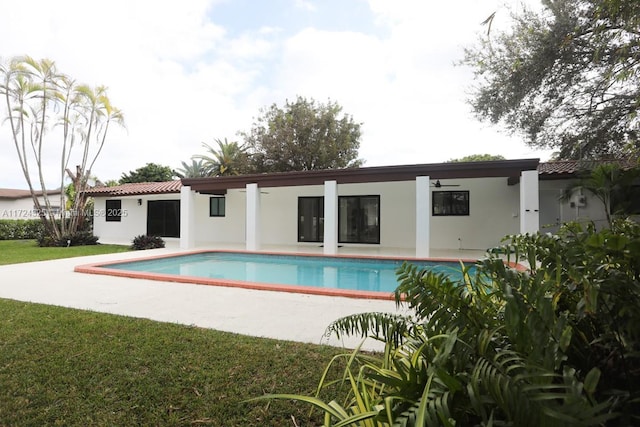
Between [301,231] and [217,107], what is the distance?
34.4ft

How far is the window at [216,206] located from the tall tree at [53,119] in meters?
5.97

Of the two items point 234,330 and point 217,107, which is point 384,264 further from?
point 217,107

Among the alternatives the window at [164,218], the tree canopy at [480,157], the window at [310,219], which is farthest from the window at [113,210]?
the tree canopy at [480,157]

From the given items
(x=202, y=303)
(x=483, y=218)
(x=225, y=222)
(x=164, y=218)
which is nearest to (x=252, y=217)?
(x=225, y=222)

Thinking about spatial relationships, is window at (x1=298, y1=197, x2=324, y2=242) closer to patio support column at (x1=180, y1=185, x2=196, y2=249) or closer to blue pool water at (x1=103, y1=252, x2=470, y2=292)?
blue pool water at (x1=103, y1=252, x2=470, y2=292)


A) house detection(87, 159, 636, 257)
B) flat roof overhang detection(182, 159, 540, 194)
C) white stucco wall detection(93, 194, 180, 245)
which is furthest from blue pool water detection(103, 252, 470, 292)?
white stucco wall detection(93, 194, 180, 245)

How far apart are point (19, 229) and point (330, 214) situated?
2024 centimetres

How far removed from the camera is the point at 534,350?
1.29 metres

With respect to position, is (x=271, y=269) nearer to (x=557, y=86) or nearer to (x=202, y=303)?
(x=202, y=303)

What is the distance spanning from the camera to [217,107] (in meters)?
22.2

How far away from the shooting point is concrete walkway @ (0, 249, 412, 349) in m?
4.89

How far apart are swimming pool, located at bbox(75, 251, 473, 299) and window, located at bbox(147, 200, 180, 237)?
571 cm

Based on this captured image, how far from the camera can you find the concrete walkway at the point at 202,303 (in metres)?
4.89

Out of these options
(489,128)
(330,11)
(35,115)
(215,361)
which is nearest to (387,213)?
(489,128)
